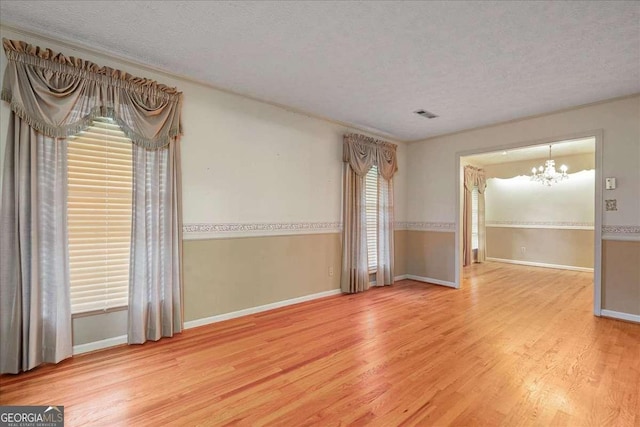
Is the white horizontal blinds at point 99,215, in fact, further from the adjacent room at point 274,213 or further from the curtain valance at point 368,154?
the curtain valance at point 368,154

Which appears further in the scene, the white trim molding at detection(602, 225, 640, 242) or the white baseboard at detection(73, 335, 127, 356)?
the white trim molding at detection(602, 225, 640, 242)

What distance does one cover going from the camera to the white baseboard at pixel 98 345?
2.55 m

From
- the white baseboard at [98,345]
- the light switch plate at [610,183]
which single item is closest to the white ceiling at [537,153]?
the light switch plate at [610,183]

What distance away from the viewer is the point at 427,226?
5.52m

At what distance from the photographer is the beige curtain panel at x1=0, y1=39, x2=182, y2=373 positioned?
2217mm

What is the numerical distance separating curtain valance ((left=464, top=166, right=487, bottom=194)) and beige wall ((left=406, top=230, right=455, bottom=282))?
259 cm

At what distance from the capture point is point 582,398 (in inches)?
78.2

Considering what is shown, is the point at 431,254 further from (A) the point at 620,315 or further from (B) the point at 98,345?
(B) the point at 98,345

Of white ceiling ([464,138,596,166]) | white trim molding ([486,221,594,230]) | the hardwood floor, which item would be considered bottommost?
the hardwood floor

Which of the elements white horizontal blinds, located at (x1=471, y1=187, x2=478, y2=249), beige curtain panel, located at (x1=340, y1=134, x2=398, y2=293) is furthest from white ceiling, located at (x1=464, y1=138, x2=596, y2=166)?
beige curtain panel, located at (x1=340, y1=134, x2=398, y2=293)

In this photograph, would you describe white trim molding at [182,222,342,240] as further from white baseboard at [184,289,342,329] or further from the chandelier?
the chandelier

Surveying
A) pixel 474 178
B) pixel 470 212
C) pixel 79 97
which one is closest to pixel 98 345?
pixel 79 97

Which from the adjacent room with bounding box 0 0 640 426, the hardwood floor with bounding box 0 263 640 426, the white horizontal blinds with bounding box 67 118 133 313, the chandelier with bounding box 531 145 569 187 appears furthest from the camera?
the chandelier with bounding box 531 145 569 187

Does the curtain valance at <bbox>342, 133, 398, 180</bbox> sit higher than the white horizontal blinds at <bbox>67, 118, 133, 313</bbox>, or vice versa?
the curtain valance at <bbox>342, 133, 398, 180</bbox>
